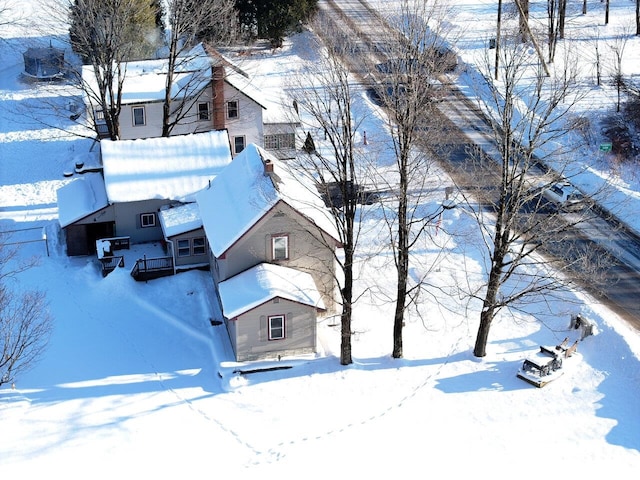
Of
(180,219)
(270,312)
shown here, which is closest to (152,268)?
(180,219)

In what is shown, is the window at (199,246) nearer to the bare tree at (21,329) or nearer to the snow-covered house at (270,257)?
the snow-covered house at (270,257)

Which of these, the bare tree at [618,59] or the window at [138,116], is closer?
the window at [138,116]

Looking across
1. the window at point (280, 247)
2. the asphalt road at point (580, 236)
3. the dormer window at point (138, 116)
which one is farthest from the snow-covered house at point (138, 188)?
the asphalt road at point (580, 236)

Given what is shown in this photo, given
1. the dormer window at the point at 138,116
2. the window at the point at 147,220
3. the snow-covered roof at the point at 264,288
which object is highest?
the dormer window at the point at 138,116

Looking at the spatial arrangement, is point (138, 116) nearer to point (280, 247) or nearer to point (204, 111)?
point (204, 111)

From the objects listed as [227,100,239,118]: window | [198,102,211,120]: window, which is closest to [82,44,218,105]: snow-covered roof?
[198,102,211,120]: window

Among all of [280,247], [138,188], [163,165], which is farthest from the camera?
[163,165]

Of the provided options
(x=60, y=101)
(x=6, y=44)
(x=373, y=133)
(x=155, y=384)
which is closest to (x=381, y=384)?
(x=155, y=384)
